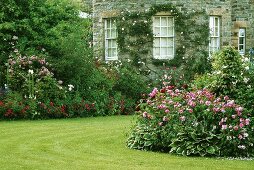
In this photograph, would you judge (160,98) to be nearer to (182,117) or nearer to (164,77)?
(182,117)

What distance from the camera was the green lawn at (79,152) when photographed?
400 inches

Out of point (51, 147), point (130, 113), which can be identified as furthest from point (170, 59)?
point (51, 147)

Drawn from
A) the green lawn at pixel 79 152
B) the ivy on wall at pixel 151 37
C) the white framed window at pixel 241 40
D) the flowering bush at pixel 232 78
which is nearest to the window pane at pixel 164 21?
the ivy on wall at pixel 151 37

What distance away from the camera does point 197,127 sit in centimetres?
1145

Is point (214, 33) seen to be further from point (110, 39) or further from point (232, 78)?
point (232, 78)

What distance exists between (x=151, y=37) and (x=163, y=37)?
477 mm

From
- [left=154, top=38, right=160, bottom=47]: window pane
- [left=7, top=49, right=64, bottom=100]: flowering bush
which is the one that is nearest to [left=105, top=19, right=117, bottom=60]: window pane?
[left=154, top=38, right=160, bottom=47]: window pane

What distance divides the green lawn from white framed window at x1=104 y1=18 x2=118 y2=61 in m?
9.08

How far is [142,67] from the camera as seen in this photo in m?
24.1

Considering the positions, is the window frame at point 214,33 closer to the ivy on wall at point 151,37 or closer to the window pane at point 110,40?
the ivy on wall at point 151,37

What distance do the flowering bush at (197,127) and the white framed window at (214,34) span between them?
12913 millimetres

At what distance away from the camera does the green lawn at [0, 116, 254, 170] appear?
10.2 m

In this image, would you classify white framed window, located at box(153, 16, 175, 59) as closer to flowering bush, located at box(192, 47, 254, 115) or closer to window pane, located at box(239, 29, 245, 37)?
window pane, located at box(239, 29, 245, 37)

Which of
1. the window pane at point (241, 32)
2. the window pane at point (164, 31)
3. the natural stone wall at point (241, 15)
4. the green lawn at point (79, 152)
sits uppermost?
the natural stone wall at point (241, 15)
